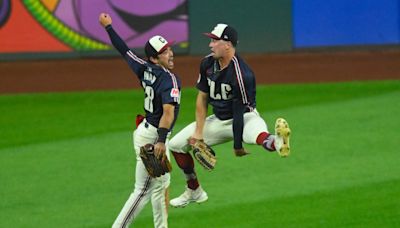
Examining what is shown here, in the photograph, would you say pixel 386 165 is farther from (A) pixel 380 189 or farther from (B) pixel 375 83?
(B) pixel 375 83

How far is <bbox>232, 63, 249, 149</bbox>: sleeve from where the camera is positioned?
404 inches

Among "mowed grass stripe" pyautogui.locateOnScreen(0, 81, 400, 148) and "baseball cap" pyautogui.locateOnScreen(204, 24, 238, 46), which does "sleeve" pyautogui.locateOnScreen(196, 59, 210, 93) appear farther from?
"mowed grass stripe" pyautogui.locateOnScreen(0, 81, 400, 148)

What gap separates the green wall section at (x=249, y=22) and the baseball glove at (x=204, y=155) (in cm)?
1282

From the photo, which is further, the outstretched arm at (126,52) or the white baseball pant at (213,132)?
the white baseball pant at (213,132)

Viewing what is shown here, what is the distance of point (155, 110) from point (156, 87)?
29 cm

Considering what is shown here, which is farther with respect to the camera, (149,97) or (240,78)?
(240,78)

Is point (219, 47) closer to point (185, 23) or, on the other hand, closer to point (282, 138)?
point (282, 138)

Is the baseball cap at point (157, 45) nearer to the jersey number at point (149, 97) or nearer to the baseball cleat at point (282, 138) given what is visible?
the jersey number at point (149, 97)

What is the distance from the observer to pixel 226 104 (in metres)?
10.6

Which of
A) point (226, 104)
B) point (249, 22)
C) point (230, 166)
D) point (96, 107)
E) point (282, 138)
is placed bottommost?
point (96, 107)

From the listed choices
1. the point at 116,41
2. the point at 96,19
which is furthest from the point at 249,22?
the point at 116,41

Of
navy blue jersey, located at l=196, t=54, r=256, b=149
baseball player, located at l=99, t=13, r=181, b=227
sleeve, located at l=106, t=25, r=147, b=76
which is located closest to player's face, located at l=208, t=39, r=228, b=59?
navy blue jersey, located at l=196, t=54, r=256, b=149

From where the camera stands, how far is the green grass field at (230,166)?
11.7 meters

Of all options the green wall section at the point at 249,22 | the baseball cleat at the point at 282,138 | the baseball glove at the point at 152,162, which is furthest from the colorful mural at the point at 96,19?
the baseball cleat at the point at 282,138
